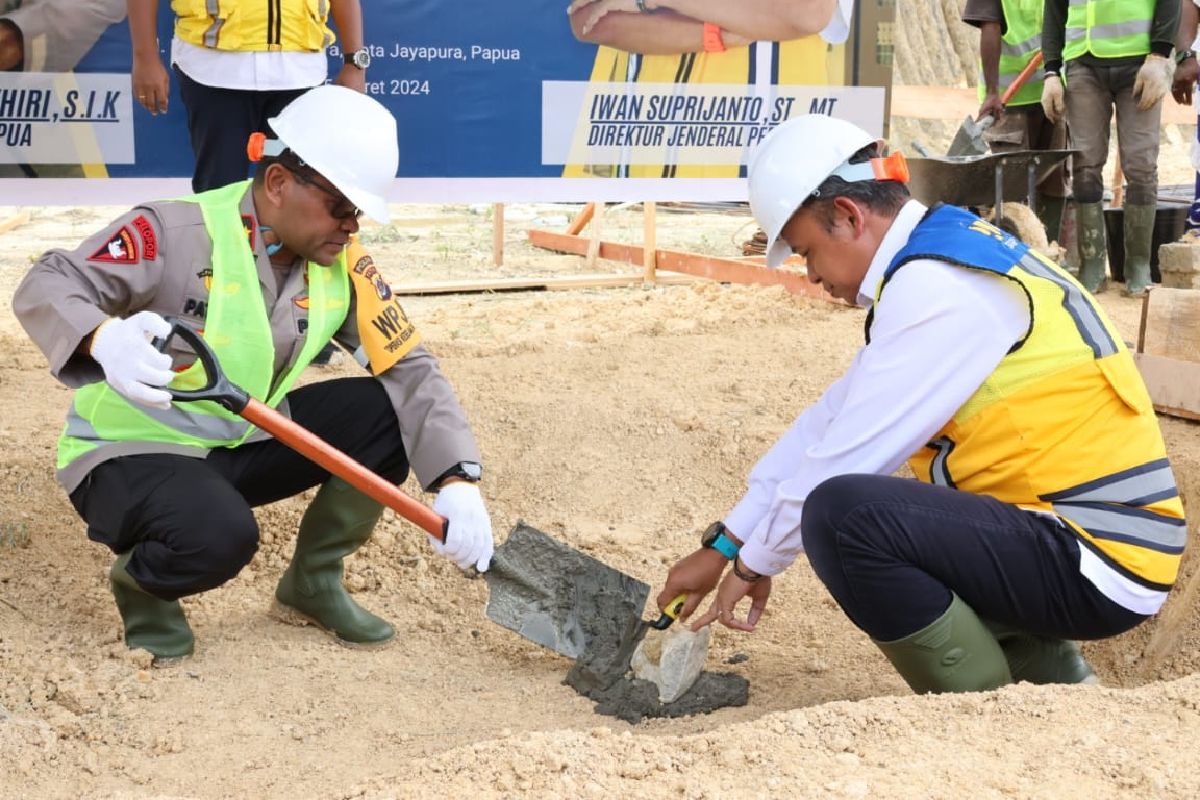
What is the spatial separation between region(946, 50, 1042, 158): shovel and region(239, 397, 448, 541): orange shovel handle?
5110 mm

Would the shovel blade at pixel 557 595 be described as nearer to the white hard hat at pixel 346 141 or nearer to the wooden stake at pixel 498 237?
Answer: the white hard hat at pixel 346 141

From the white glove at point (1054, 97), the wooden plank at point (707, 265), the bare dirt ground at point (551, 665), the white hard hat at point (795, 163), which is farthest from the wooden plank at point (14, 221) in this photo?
the white hard hat at point (795, 163)

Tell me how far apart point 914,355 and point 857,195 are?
350mm

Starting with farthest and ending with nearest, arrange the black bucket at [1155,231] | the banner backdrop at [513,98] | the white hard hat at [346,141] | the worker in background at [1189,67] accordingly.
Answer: the black bucket at [1155,231]
the worker in background at [1189,67]
the banner backdrop at [513,98]
the white hard hat at [346,141]

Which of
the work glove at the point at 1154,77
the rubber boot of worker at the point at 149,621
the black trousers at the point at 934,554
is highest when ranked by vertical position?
the work glove at the point at 1154,77

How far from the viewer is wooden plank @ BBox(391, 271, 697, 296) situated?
7148 millimetres

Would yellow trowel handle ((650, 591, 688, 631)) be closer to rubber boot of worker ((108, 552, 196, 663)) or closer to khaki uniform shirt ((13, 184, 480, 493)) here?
khaki uniform shirt ((13, 184, 480, 493))

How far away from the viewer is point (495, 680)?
3172 millimetres

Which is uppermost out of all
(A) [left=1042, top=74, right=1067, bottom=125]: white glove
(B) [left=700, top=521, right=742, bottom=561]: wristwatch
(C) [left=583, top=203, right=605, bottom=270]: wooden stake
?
(A) [left=1042, top=74, right=1067, bottom=125]: white glove

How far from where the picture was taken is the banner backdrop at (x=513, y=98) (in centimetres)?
527

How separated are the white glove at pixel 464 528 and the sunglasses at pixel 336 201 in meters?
0.65

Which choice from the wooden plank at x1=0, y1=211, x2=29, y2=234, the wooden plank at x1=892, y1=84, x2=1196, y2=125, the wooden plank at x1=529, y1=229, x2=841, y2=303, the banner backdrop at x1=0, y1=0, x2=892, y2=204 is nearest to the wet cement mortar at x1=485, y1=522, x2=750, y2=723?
the banner backdrop at x1=0, y1=0, x2=892, y2=204

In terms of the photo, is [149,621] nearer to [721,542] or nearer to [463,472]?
[463,472]

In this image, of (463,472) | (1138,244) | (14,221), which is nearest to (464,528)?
(463,472)
